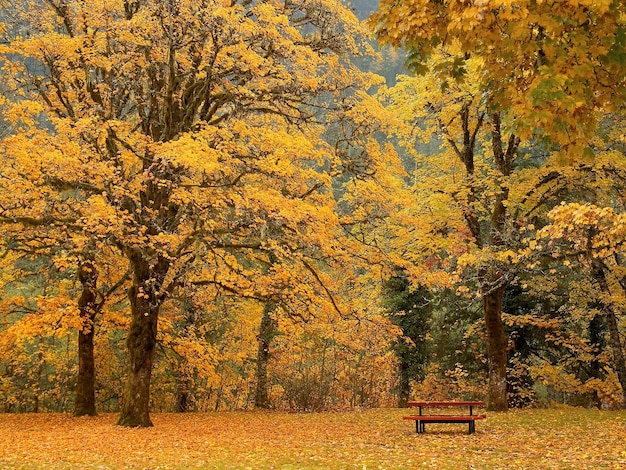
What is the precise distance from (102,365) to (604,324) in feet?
57.7

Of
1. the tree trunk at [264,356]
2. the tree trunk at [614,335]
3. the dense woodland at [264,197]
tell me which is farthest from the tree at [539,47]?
the tree trunk at [264,356]

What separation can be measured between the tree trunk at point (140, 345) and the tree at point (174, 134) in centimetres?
3

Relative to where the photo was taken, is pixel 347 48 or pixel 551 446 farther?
pixel 347 48

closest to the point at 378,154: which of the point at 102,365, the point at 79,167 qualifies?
the point at 79,167

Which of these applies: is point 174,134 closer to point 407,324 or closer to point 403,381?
point 407,324

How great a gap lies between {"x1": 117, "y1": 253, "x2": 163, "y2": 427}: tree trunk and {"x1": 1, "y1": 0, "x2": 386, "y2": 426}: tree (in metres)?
0.03

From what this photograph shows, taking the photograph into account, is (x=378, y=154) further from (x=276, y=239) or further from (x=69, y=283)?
(x=69, y=283)

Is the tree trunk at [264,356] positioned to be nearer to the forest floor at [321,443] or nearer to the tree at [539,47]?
the forest floor at [321,443]

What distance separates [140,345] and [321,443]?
5.08 meters

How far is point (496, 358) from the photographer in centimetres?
1523

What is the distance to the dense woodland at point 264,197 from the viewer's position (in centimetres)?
1139

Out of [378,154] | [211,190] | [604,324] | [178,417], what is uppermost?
[378,154]

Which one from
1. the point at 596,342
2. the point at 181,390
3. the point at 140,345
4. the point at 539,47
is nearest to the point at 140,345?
the point at 140,345

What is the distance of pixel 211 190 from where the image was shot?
1164 centimetres
